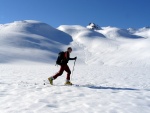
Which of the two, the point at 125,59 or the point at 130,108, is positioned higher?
the point at 125,59

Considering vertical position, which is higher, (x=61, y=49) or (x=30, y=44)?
(x=30, y=44)

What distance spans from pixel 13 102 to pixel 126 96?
146 inches

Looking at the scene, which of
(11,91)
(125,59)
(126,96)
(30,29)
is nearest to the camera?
(126,96)

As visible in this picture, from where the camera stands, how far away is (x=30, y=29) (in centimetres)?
12050

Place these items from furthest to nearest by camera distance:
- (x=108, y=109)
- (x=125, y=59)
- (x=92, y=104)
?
(x=125, y=59)
(x=92, y=104)
(x=108, y=109)

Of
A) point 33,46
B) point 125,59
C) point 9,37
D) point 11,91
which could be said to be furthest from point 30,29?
point 11,91

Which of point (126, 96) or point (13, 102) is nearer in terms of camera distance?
point (13, 102)

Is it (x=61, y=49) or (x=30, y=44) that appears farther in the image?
(x=61, y=49)

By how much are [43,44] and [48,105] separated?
84500mm

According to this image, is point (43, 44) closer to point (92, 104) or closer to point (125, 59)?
point (125, 59)

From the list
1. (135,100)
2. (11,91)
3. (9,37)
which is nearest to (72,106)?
(135,100)

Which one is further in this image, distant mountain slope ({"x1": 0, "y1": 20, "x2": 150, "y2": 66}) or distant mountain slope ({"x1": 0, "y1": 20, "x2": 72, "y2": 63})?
distant mountain slope ({"x1": 0, "y1": 20, "x2": 72, "y2": 63})

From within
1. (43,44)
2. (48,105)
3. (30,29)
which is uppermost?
(30,29)

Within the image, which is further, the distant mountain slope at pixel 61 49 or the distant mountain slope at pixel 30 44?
the distant mountain slope at pixel 30 44
